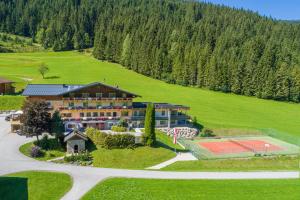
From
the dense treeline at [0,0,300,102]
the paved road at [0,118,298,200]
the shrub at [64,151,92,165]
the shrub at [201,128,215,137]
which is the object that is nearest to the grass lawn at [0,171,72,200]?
the paved road at [0,118,298,200]

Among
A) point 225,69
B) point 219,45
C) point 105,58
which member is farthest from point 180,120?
point 105,58

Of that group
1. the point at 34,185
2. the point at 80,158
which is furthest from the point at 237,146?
the point at 34,185

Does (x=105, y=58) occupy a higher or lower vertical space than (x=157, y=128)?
higher

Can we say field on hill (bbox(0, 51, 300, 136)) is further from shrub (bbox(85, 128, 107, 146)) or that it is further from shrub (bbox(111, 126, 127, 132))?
shrub (bbox(85, 128, 107, 146))

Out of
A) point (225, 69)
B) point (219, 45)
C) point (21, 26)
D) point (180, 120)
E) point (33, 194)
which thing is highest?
point (21, 26)

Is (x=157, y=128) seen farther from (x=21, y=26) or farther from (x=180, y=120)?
(x=21, y=26)

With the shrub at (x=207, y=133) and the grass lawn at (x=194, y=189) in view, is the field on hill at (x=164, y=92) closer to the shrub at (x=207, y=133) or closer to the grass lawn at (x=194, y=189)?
the shrub at (x=207, y=133)
